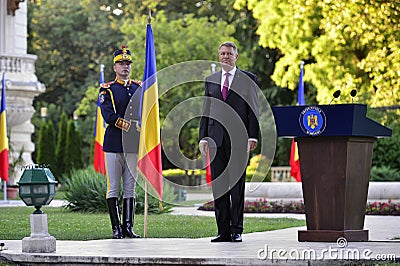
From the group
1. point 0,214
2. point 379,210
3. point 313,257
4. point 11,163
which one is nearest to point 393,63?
point 379,210

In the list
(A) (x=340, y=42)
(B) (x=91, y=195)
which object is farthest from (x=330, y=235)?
(A) (x=340, y=42)

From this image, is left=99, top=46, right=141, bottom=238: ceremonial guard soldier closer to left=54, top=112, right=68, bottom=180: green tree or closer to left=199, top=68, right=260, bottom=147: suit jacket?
left=199, top=68, right=260, bottom=147: suit jacket

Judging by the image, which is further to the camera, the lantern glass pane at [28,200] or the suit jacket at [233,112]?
the suit jacket at [233,112]

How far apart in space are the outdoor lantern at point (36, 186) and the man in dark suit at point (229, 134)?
197cm

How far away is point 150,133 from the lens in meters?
12.3

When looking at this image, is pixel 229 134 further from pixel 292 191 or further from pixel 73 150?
pixel 73 150

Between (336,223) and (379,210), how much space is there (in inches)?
350

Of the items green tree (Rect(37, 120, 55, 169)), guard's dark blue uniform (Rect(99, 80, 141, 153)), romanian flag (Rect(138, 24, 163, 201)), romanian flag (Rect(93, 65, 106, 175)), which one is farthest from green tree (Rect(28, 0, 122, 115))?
guard's dark blue uniform (Rect(99, 80, 141, 153))

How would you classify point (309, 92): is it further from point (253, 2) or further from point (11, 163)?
point (11, 163)

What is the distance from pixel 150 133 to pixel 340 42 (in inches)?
745

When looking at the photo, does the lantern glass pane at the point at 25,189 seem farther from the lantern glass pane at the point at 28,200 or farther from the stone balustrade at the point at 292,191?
the stone balustrade at the point at 292,191

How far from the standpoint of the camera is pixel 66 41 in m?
55.7

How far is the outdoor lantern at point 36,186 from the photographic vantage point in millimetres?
9914

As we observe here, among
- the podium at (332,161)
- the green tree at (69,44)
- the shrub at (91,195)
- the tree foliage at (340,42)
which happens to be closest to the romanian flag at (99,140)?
the shrub at (91,195)
